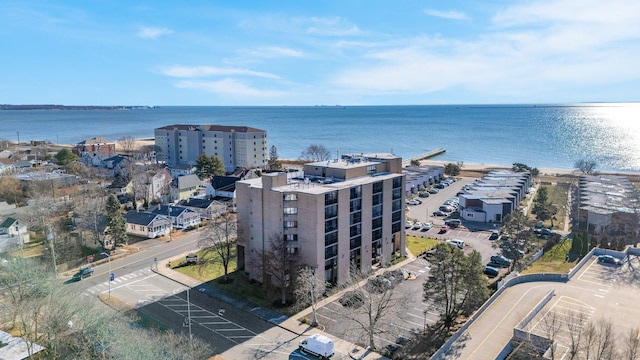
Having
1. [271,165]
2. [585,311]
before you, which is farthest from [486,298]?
[271,165]

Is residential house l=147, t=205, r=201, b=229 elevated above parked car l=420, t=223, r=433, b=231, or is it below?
above

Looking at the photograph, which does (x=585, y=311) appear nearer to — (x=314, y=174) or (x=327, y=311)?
(x=327, y=311)

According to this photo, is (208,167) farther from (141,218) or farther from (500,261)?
(500,261)

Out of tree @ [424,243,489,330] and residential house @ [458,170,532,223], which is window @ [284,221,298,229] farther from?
residential house @ [458,170,532,223]

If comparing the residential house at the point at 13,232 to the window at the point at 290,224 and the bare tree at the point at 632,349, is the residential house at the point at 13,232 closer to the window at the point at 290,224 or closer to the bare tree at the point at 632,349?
the window at the point at 290,224

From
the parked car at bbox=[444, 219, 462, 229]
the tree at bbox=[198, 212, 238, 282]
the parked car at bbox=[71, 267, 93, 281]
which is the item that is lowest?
the parked car at bbox=[71, 267, 93, 281]

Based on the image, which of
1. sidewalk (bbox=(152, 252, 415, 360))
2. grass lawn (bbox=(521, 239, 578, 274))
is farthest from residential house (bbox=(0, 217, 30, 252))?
grass lawn (bbox=(521, 239, 578, 274))

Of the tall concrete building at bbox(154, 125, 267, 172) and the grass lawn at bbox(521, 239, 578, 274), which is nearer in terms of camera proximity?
the grass lawn at bbox(521, 239, 578, 274)
